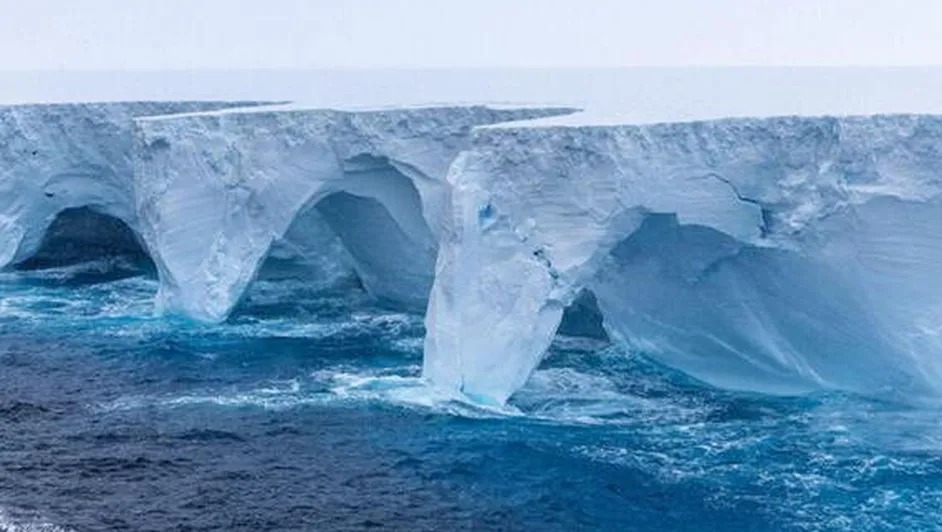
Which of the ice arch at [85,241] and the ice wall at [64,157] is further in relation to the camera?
the ice arch at [85,241]

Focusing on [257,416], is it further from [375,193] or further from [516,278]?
[375,193]

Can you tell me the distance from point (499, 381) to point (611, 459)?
8.13ft

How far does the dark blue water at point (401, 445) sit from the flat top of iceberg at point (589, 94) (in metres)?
3.48

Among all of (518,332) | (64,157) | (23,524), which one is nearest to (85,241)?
(64,157)

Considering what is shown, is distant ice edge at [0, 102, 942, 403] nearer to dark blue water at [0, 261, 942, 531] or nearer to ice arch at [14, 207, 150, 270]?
dark blue water at [0, 261, 942, 531]

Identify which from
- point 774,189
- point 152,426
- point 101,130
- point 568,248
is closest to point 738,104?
point 774,189

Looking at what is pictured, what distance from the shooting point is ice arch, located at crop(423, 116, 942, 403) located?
14.0m

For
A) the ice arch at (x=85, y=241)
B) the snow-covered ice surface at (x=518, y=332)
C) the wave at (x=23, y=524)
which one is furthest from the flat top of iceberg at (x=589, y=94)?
the wave at (x=23, y=524)

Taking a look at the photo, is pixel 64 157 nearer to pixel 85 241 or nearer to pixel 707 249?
pixel 85 241

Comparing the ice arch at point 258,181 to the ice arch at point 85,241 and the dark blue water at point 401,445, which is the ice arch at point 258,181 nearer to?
the dark blue water at point 401,445

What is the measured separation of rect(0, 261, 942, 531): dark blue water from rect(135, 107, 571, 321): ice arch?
132cm

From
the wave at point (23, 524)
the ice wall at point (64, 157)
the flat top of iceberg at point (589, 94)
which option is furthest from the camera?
the ice wall at point (64, 157)

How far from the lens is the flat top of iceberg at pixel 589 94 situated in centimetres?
1559

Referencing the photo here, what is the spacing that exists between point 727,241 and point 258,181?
23.9ft
